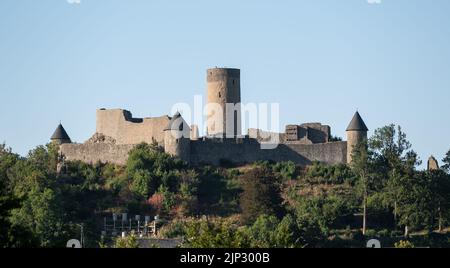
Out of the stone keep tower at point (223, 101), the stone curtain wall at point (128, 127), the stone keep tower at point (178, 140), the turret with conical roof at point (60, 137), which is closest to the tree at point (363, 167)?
the stone keep tower at point (223, 101)

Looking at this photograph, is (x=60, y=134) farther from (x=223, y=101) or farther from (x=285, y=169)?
(x=285, y=169)

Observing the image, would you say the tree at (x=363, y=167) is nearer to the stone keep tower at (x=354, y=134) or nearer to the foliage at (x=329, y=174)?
the foliage at (x=329, y=174)

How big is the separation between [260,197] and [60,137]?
14.3m

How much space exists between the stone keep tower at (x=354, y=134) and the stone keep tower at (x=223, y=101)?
17.2ft

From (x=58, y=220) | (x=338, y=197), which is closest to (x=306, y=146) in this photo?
(x=338, y=197)

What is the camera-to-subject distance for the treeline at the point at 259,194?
68.6 m

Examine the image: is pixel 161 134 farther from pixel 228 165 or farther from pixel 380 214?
Answer: pixel 380 214

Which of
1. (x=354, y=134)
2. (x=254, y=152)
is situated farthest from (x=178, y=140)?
(x=354, y=134)

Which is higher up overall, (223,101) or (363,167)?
(223,101)

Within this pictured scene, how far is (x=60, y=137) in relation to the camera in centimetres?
8006
